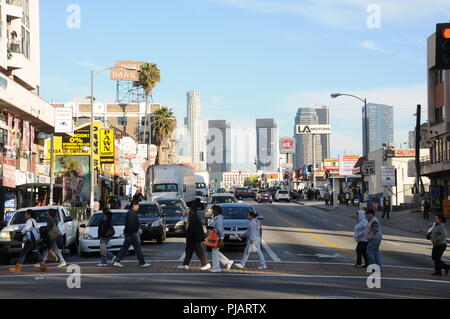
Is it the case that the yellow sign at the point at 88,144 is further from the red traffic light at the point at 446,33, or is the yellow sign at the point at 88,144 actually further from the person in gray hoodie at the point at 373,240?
the red traffic light at the point at 446,33

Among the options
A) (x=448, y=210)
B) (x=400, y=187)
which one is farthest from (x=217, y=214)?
(x=400, y=187)

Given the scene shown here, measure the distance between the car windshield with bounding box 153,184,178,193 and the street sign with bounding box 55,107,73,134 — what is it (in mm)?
7517

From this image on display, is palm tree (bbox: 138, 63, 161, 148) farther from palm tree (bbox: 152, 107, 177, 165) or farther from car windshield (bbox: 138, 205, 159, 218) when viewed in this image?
car windshield (bbox: 138, 205, 159, 218)

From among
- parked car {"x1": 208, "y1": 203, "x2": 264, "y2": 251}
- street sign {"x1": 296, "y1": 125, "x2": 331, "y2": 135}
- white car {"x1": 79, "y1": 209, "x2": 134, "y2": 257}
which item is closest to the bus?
white car {"x1": 79, "y1": 209, "x2": 134, "y2": 257}

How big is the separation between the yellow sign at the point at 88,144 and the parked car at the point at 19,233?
3811 centimetres

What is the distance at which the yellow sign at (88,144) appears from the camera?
6256 centimetres

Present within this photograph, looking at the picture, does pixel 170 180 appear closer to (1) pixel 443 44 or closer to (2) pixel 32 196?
(2) pixel 32 196

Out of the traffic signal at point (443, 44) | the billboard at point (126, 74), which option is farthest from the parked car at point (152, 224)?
the billboard at point (126, 74)

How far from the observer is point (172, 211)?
1246 inches

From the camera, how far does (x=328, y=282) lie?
15508 mm

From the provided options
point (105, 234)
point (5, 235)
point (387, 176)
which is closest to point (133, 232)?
point (105, 234)

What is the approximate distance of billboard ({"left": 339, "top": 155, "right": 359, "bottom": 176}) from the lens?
294 feet

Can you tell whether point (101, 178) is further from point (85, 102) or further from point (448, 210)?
point (85, 102)
